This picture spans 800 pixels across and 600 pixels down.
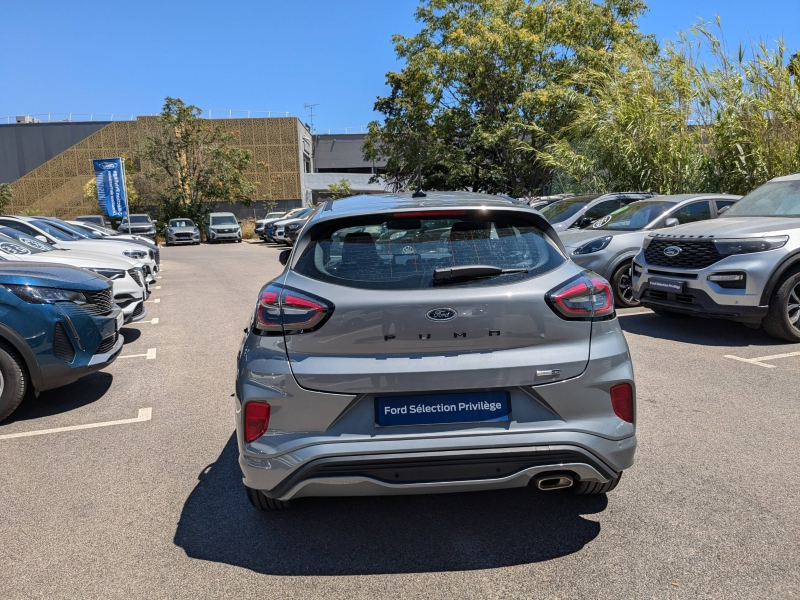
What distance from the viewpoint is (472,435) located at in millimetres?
2916

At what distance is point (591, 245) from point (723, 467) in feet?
20.5

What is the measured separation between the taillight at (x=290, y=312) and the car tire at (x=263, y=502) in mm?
850

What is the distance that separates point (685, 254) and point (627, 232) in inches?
88.8

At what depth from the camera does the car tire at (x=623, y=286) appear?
966 cm

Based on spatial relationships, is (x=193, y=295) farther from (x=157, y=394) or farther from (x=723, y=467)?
(x=723, y=467)

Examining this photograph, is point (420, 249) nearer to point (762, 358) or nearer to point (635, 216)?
point (762, 358)

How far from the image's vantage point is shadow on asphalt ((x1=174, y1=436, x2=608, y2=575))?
3.05m

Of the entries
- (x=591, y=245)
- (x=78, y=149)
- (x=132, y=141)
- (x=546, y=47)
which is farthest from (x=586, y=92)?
(x=78, y=149)

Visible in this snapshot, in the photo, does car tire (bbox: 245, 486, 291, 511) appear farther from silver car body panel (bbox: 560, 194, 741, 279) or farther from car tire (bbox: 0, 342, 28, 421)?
silver car body panel (bbox: 560, 194, 741, 279)

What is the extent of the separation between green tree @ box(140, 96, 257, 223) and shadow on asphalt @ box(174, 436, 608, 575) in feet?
134

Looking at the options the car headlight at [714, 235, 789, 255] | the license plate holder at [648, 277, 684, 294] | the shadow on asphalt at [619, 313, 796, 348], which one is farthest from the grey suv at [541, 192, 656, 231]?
the car headlight at [714, 235, 789, 255]

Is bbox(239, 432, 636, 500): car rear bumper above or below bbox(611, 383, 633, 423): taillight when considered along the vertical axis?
below

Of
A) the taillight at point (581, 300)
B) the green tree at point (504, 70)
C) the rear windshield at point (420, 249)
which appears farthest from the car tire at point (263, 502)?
the green tree at point (504, 70)

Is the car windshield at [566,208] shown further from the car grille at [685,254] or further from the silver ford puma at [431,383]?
the silver ford puma at [431,383]
